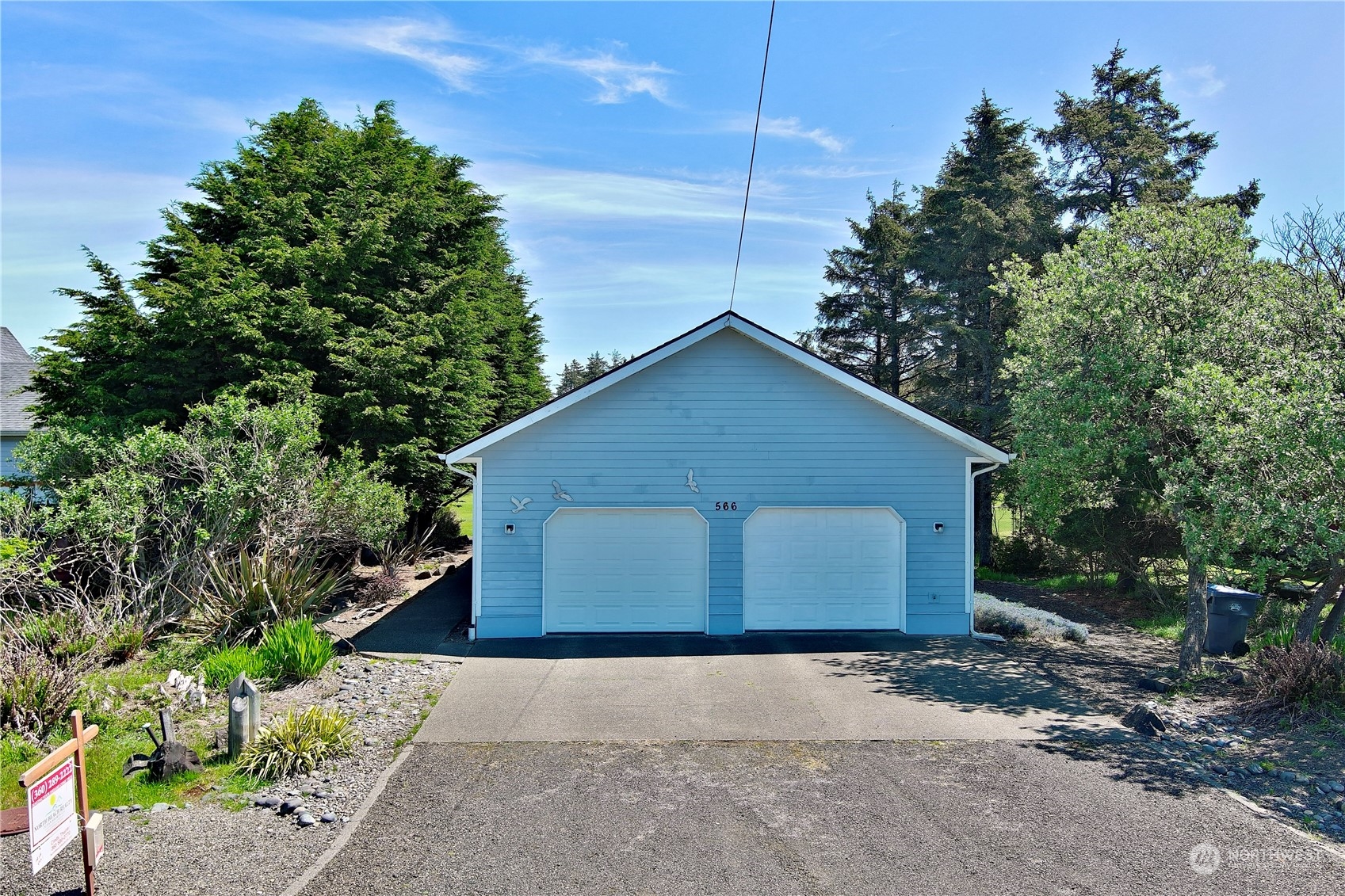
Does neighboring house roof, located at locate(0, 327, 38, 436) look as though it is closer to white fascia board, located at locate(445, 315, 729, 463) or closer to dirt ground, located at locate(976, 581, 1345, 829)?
white fascia board, located at locate(445, 315, 729, 463)

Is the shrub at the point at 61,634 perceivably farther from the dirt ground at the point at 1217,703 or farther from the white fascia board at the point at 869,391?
the dirt ground at the point at 1217,703

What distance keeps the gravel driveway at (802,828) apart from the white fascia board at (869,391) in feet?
20.5

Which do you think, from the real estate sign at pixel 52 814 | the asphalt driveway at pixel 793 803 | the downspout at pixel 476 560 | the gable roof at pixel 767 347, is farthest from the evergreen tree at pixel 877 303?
the real estate sign at pixel 52 814

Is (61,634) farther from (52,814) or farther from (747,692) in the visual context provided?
(747,692)

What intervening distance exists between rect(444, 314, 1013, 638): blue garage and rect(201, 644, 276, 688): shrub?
3652mm

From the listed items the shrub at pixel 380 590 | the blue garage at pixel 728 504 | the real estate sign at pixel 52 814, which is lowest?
the shrub at pixel 380 590

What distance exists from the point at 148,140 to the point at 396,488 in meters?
8.35

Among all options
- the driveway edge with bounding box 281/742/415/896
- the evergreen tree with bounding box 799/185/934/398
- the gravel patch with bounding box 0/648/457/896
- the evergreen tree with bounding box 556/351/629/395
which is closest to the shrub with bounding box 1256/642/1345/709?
the driveway edge with bounding box 281/742/415/896

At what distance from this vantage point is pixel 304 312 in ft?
55.2

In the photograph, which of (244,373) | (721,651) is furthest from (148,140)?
(721,651)

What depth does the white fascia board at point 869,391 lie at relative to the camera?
1283 cm

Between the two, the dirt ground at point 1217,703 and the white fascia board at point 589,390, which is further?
the white fascia board at point 589,390

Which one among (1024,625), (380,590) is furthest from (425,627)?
(1024,625)

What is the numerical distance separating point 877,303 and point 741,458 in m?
17.2
